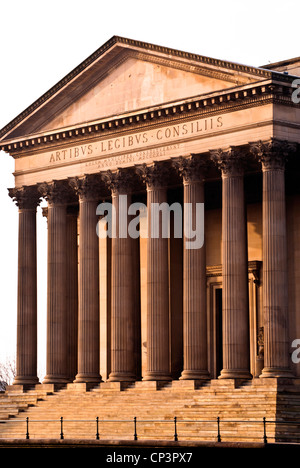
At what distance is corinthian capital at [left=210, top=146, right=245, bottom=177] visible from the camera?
247ft

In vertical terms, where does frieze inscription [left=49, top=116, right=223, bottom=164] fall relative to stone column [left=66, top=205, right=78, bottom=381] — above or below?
above

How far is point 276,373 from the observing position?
71625mm

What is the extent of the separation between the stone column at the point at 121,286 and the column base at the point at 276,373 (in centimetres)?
1163

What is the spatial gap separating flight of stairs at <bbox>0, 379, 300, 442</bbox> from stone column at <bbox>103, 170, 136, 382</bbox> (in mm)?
1692

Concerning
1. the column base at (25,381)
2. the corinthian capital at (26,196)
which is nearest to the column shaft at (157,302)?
the column base at (25,381)

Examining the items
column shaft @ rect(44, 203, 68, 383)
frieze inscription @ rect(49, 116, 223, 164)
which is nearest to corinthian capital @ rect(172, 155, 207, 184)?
frieze inscription @ rect(49, 116, 223, 164)

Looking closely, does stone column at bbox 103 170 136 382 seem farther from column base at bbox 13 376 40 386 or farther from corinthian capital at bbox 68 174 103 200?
column base at bbox 13 376 40 386

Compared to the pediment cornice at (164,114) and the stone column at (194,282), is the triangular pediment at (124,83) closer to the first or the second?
the pediment cornice at (164,114)

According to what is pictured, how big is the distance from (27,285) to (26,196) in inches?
238

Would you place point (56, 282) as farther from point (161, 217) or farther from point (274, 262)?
point (274, 262)

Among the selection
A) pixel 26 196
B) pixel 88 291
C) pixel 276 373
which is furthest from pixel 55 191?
pixel 276 373

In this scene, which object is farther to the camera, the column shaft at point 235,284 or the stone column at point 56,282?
the stone column at point 56,282

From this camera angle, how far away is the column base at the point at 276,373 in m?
71.5

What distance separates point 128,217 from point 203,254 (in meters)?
7.45
